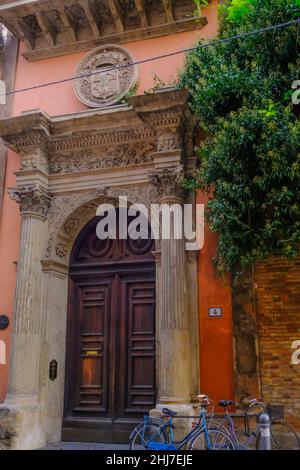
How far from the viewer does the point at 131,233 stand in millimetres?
9227

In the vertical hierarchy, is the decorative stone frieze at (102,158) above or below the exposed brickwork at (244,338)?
above

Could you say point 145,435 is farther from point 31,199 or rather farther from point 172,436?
point 31,199

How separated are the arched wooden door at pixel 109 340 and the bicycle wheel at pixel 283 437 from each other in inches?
84.8

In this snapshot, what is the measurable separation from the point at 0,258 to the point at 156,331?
3323 millimetres

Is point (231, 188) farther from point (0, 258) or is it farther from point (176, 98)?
point (0, 258)

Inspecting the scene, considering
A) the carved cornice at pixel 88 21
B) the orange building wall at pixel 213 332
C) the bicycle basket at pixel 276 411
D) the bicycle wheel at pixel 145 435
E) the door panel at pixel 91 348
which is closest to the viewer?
the bicycle wheel at pixel 145 435

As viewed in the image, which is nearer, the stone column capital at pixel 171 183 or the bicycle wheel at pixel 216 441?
the bicycle wheel at pixel 216 441

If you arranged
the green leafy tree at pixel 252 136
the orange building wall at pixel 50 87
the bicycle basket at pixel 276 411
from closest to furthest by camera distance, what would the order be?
the green leafy tree at pixel 252 136, the bicycle basket at pixel 276 411, the orange building wall at pixel 50 87

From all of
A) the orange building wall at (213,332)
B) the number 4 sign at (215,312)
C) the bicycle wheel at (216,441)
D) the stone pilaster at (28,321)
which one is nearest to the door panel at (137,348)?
the orange building wall at (213,332)

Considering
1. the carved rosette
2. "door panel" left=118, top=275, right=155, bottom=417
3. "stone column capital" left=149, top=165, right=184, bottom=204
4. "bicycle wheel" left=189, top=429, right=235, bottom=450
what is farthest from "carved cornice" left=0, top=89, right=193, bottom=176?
"bicycle wheel" left=189, top=429, right=235, bottom=450

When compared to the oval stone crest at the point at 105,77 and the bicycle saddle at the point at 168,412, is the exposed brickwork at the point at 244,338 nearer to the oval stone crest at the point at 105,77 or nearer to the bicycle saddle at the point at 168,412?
the bicycle saddle at the point at 168,412

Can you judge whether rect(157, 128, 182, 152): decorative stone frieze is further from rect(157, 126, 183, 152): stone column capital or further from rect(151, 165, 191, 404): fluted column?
rect(151, 165, 191, 404): fluted column

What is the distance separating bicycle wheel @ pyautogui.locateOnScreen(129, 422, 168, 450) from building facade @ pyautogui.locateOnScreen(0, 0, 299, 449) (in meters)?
0.54

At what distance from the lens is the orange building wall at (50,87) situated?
9.44 m
